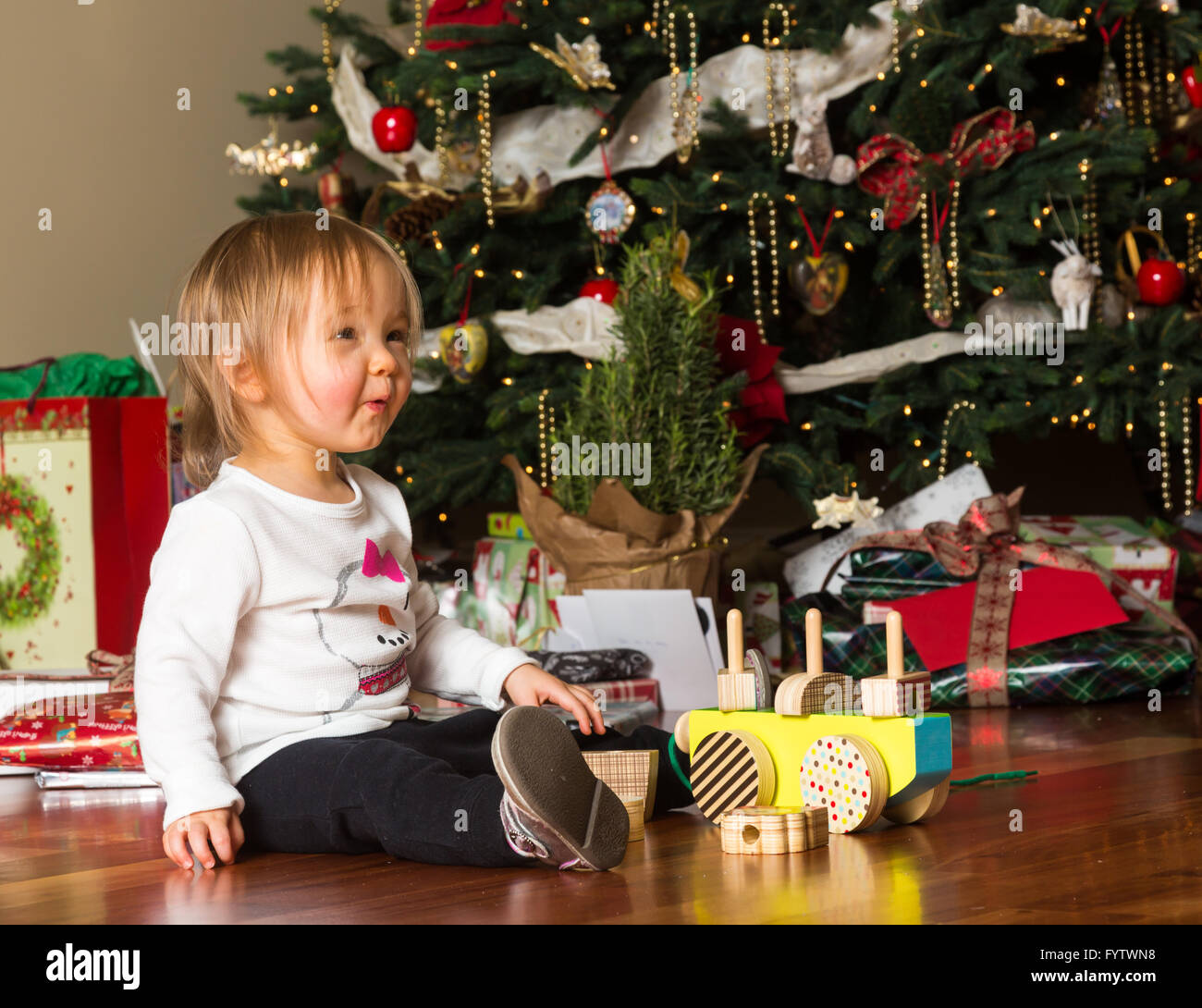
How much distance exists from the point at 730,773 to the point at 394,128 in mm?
1648

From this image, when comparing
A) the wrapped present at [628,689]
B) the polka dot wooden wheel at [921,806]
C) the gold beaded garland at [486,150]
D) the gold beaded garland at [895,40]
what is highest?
the gold beaded garland at [895,40]

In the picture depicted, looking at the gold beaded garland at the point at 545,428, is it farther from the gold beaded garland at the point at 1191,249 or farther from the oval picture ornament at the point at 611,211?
the gold beaded garland at the point at 1191,249

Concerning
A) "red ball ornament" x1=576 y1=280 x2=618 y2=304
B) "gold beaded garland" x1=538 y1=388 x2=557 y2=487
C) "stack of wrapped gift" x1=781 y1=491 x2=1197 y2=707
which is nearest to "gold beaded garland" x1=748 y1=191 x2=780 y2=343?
"red ball ornament" x1=576 y1=280 x2=618 y2=304

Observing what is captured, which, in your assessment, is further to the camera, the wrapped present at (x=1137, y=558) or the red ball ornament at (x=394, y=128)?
the red ball ornament at (x=394, y=128)

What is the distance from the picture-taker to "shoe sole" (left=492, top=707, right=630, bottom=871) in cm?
92

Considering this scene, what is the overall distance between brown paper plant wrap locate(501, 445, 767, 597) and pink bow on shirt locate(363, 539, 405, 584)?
2.41 ft

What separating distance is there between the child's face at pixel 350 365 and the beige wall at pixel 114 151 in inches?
51.3

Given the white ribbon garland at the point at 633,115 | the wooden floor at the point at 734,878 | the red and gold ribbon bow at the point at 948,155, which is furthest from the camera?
the white ribbon garland at the point at 633,115

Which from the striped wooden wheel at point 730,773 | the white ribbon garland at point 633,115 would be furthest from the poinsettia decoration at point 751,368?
the striped wooden wheel at point 730,773

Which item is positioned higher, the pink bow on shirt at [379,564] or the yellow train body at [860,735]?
the pink bow on shirt at [379,564]

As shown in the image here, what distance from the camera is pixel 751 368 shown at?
2254 mm

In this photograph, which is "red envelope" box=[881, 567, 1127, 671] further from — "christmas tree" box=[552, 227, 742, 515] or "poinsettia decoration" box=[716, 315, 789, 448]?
"poinsettia decoration" box=[716, 315, 789, 448]

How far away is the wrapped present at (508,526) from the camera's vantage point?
2.38 m
